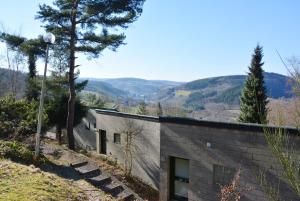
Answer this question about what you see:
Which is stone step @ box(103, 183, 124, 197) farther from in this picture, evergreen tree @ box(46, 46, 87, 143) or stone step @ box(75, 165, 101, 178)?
evergreen tree @ box(46, 46, 87, 143)

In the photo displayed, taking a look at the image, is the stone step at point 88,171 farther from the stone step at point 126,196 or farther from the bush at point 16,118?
the bush at point 16,118

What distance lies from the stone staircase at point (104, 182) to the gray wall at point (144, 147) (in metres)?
3.22

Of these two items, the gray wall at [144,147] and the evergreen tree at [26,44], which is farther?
the evergreen tree at [26,44]

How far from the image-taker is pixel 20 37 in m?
18.7

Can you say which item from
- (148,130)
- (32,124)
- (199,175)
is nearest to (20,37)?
(32,124)

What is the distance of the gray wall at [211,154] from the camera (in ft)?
35.8

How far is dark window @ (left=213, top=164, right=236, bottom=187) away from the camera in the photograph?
463 inches

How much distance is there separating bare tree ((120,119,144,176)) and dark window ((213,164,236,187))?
6142mm

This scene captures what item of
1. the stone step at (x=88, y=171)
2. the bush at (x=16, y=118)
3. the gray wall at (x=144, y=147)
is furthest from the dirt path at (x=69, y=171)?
the gray wall at (x=144, y=147)

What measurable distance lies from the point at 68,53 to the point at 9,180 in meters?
10.9

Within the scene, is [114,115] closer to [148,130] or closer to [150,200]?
[148,130]

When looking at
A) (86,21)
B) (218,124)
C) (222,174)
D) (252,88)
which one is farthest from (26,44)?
Result: (252,88)

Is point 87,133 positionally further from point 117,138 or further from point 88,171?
point 88,171

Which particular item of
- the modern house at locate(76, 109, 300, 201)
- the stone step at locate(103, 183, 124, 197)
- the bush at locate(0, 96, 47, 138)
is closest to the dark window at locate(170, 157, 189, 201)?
the modern house at locate(76, 109, 300, 201)
